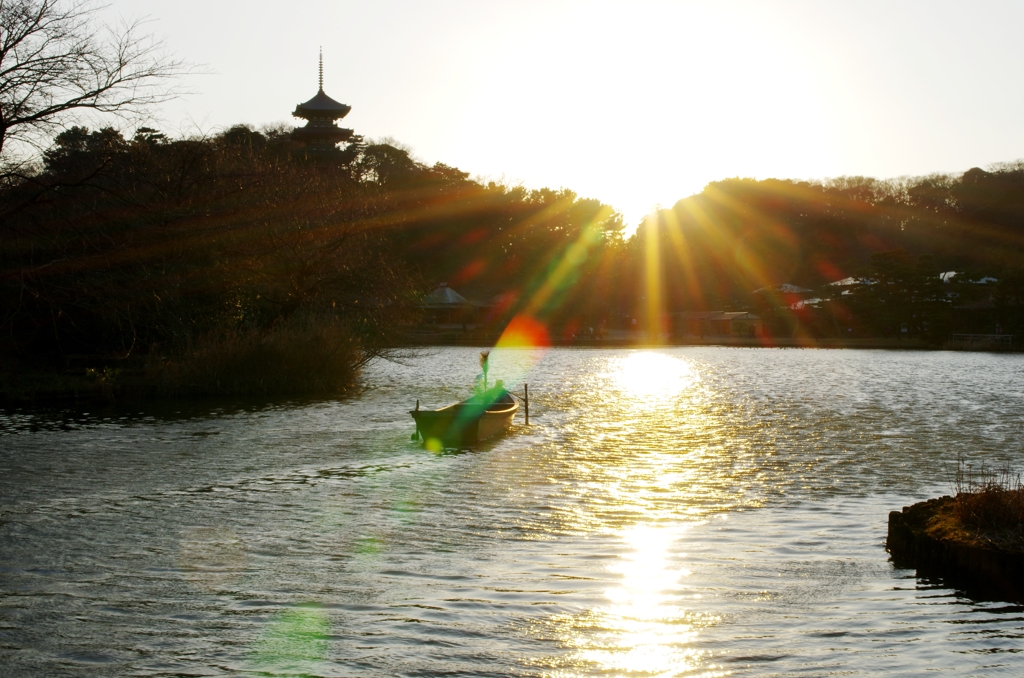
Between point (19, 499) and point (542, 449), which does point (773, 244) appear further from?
point (19, 499)

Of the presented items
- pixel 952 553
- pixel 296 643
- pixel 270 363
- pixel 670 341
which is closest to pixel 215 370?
pixel 270 363

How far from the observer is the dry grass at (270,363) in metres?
27.2

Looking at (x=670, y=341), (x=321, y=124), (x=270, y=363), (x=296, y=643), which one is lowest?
(x=296, y=643)

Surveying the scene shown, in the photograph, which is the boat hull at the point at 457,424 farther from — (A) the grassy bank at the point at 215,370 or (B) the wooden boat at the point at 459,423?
(A) the grassy bank at the point at 215,370

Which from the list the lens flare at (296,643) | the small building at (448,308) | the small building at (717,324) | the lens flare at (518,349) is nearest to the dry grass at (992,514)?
the lens flare at (296,643)

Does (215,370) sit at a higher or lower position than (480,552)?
higher

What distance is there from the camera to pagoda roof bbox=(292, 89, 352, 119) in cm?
7325

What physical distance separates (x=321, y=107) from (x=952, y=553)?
70.7m

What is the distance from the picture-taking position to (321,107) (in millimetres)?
73250

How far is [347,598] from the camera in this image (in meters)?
7.84

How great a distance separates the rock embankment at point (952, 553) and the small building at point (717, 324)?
65226mm

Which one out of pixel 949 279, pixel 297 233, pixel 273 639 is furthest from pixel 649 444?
pixel 949 279

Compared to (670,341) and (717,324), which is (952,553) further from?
(717,324)

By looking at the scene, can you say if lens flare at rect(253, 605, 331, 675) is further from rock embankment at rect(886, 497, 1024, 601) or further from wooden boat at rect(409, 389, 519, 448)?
wooden boat at rect(409, 389, 519, 448)
